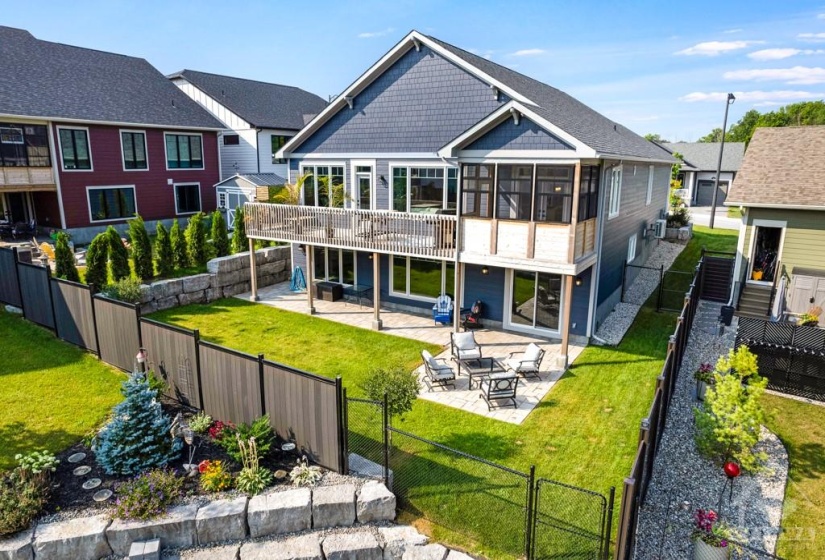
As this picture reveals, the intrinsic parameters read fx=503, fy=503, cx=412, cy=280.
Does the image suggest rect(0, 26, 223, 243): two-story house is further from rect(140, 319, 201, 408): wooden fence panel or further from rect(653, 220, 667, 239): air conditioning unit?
rect(653, 220, 667, 239): air conditioning unit

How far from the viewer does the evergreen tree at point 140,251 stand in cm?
1744

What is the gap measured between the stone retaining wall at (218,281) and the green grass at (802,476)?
1700 centimetres

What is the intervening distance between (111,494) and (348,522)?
3.51 m

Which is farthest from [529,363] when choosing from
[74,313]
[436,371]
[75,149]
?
[75,149]

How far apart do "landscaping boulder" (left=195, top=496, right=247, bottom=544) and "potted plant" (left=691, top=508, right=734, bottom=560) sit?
628cm

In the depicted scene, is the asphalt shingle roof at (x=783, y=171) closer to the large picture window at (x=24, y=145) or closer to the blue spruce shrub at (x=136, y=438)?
the blue spruce shrub at (x=136, y=438)

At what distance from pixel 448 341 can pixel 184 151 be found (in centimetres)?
2405

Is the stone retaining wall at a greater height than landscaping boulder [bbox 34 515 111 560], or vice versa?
the stone retaining wall

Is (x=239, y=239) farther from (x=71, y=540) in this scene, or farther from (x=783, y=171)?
(x=783, y=171)

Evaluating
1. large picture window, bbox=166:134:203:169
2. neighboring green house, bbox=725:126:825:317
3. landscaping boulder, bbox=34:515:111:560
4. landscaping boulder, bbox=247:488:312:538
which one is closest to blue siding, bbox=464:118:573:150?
neighboring green house, bbox=725:126:825:317

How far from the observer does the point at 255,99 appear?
3638cm

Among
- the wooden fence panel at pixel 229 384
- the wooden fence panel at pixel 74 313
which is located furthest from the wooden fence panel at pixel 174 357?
the wooden fence panel at pixel 74 313

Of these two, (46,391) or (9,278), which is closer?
(46,391)

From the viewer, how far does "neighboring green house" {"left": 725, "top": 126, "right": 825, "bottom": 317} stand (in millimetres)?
15422
